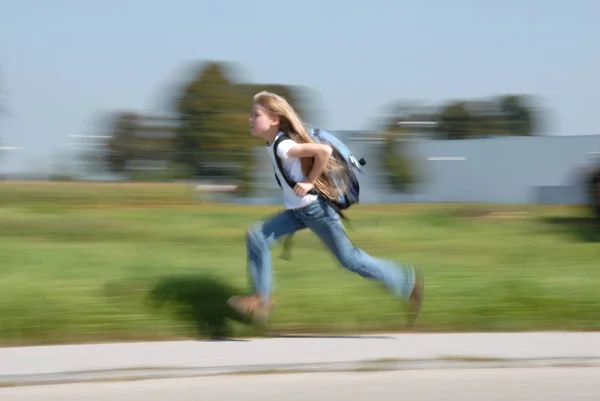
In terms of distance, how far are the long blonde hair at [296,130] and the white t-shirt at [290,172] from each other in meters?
0.06

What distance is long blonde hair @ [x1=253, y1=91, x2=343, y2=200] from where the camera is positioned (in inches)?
232

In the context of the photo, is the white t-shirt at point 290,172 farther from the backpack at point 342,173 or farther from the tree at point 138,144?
the tree at point 138,144

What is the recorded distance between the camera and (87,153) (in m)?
39.2

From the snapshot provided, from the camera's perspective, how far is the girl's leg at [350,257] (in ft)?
19.4

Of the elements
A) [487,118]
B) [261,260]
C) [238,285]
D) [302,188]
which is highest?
[302,188]

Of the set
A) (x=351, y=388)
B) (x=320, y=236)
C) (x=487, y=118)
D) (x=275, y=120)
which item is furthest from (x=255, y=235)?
(x=487, y=118)

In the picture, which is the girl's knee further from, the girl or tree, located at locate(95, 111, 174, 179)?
tree, located at locate(95, 111, 174, 179)

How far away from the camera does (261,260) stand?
19.4 ft

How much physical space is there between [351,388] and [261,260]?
48.5 inches

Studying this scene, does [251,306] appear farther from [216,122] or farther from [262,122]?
[216,122]

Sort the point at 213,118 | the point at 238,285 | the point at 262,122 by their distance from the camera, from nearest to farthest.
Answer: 1. the point at 262,122
2. the point at 238,285
3. the point at 213,118

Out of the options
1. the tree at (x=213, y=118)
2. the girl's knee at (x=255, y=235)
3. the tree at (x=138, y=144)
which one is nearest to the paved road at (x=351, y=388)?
the girl's knee at (x=255, y=235)

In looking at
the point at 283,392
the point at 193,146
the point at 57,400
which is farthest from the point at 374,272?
the point at 193,146

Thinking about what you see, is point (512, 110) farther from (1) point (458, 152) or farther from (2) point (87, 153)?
(2) point (87, 153)
